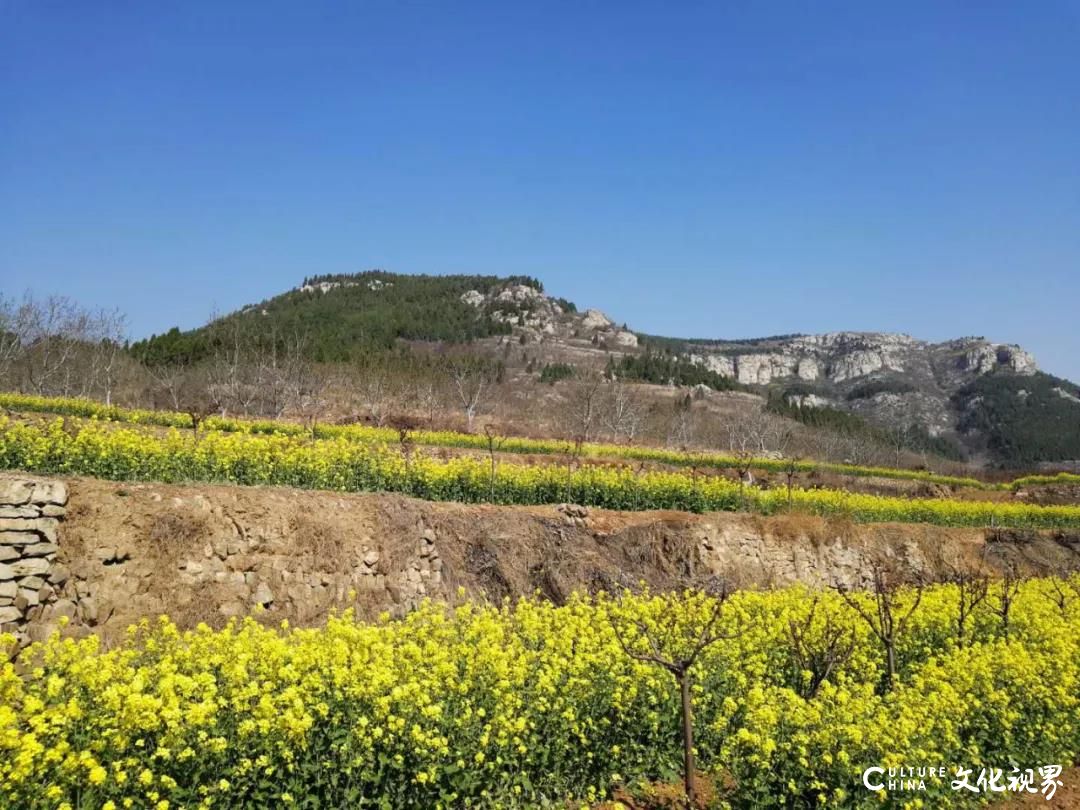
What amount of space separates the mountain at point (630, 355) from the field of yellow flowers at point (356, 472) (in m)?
54.5

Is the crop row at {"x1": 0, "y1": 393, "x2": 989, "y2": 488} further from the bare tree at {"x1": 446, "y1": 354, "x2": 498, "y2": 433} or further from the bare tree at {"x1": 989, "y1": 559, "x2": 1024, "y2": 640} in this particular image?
the bare tree at {"x1": 446, "y1": 354, "x2": 498, "y2": 433}

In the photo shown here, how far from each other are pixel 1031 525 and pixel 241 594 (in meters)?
31.4

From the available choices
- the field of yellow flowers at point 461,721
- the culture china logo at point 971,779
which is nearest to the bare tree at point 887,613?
the field of yellow flowers at point 461,721

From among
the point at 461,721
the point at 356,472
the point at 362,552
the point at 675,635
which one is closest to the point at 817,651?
the point at 675,635

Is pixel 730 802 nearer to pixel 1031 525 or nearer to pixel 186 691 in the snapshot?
pixel 186 691

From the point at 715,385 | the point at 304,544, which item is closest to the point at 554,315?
the point at 715,385

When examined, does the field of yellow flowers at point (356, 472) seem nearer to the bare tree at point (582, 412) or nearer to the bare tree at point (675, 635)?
the bare tree at point (675, 635)

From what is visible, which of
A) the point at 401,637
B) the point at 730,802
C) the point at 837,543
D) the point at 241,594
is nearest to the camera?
the point at 730,802

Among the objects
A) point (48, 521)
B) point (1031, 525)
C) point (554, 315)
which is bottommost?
point (1031, 525)

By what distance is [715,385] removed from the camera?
112812 mm

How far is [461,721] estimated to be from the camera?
18.9 ft

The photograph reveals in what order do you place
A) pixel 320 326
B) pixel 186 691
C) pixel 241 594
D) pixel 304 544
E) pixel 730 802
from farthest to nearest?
pixel 320 326 → pixel 304 544 → pixel 241 594 → pixel 730 802 → pixel 186 691

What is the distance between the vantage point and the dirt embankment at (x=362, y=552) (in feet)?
33.6

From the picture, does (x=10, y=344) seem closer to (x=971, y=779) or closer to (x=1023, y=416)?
(x=971, y=779)
